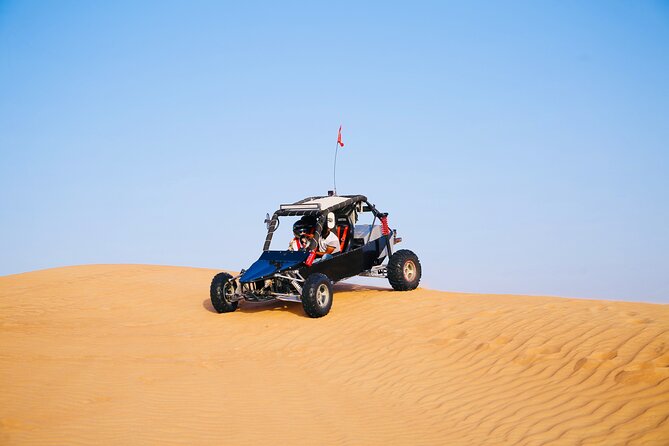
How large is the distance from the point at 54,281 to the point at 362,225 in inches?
386

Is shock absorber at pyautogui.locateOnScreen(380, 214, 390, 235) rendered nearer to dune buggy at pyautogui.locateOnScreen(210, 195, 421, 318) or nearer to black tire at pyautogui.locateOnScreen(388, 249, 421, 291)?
dune buggy at pyautogui.locateOnScreen(210, 195, 421, 318)

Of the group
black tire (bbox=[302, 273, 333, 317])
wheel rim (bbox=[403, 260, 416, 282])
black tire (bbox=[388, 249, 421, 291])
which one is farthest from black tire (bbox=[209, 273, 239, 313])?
wheel rim (bbox=[403, 260, 416, 282])

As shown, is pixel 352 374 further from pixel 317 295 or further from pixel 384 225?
pixel 384 225

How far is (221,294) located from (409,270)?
439cm

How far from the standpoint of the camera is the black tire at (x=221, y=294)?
13.4m

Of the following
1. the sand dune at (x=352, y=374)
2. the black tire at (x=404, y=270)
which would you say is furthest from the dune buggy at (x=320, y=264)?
the sand dune at (x=352, y=374)

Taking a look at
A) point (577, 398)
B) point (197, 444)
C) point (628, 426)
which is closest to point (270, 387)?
point (197, 444)

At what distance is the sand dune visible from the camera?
23.0 ft

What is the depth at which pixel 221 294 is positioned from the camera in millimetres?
13453

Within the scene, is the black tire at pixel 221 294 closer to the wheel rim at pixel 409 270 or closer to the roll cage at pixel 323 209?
the roll cage at pixel 323 209

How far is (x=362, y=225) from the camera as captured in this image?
15008 millimetres

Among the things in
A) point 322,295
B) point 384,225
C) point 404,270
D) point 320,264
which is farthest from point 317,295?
point 384,225

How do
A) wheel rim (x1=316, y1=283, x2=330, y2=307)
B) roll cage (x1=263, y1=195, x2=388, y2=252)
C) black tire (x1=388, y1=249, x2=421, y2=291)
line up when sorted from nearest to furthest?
wheel rim (x1=316, y1=283, x2=330, y2=307)
roll cage (x1=263, y1=195, x2=388, y2=252)
black tire (x1=388, y1=249, x2=421, y2=291)

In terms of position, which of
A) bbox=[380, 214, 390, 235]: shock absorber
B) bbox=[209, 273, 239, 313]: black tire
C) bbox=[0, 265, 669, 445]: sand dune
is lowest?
bbox=[0, 265, 669, 445]: sand dune
